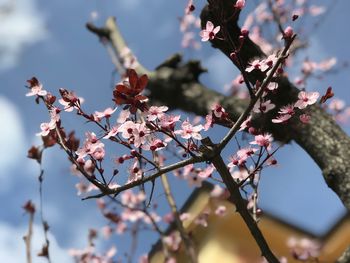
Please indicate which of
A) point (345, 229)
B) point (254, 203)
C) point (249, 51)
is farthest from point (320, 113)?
point (345, 229)

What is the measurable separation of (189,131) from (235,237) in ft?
15.0

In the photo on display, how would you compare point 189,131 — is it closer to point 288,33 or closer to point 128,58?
point 288,33

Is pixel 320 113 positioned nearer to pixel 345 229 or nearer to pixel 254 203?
pixel 254 203

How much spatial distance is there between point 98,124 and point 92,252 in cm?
434

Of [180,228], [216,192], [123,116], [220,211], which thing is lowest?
[123,116]

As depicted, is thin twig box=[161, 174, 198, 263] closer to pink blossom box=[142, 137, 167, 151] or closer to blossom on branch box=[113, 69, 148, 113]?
pink blossom box=[142, 137, 167, 151]

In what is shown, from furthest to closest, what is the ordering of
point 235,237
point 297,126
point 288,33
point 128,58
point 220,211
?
point 235,237, point 128,58, point 220,211, point 297,126, point 288,33

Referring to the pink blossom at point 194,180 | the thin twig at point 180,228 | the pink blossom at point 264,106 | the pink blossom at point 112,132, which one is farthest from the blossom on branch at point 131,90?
the thin twig at point 180,228

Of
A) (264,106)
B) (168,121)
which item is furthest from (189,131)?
(264,106)

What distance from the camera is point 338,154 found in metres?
3.30

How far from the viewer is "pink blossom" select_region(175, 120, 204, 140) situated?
216 cm

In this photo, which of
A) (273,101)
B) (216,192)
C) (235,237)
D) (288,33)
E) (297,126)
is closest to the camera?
(288,33)

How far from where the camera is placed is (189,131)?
86.0 inches

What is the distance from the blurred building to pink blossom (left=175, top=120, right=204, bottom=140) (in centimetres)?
386
